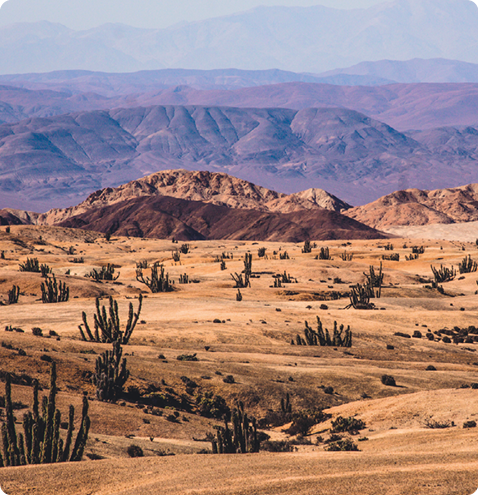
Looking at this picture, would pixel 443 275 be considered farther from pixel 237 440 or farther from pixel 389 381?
pixel 237 440

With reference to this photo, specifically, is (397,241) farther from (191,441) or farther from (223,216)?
(191,441)

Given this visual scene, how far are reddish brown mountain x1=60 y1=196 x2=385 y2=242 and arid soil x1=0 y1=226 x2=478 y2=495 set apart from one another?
99.6 metres

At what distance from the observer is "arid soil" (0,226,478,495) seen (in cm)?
1484

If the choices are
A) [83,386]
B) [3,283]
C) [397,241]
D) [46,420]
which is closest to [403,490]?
[46,420]

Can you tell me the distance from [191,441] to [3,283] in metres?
39.7

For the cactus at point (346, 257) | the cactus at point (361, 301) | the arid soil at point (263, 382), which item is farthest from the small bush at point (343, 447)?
the cactus at point (346, 257)

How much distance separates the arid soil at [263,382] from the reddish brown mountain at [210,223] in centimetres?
9960

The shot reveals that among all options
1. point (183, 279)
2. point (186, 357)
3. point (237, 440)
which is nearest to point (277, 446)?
point (237, 440)

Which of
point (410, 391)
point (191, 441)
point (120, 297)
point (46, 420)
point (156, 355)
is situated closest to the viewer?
point (46, 420)

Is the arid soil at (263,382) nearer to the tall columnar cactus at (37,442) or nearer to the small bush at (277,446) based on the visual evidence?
the small bush at (277,446)

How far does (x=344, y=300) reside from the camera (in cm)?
5734

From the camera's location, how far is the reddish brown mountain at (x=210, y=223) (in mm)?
168375

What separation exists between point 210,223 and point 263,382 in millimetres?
159449

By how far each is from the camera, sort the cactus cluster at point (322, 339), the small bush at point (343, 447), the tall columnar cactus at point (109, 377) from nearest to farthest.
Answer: the small bush at point (343, 447) < the tall columnar cactus at point (109, 377) < the cactus cluster at point (322, 339)
